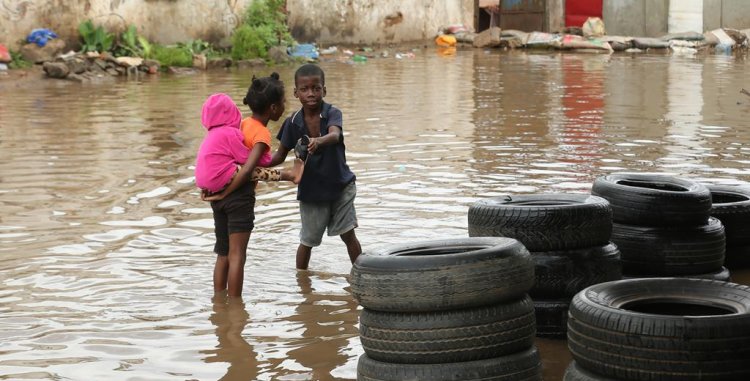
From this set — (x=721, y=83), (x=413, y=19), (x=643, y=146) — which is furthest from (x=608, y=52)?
(x=643, y=146)

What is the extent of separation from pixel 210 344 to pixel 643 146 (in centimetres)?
795

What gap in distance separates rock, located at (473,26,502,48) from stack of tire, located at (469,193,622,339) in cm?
2906

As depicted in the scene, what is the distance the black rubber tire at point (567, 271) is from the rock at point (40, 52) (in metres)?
18.3

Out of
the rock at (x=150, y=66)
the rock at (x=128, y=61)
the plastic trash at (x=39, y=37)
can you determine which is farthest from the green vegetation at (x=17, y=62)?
the rock at (x=150, y=66)

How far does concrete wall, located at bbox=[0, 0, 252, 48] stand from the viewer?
72.3 ft

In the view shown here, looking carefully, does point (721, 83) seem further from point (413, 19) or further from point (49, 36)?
point (413, 19)

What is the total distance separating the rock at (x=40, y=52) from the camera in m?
21.8

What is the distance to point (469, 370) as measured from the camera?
432cm

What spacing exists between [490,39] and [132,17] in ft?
44.3

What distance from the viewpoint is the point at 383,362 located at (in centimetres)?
450

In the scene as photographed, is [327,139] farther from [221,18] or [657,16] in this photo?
[657,16]

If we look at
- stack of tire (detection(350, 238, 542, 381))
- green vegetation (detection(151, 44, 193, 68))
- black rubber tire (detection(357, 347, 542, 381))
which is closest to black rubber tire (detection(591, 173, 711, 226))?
stack of tire (detection(350, 238, 542, 381))

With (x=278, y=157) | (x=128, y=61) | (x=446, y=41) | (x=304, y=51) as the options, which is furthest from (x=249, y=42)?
(x=278, y=157)

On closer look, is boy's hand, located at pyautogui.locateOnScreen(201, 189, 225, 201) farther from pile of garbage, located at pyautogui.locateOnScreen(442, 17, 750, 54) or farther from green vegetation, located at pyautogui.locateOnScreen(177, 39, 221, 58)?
pile of garbage, located at pyautogui.locateOnScreen(442, 17, 750, 54)
